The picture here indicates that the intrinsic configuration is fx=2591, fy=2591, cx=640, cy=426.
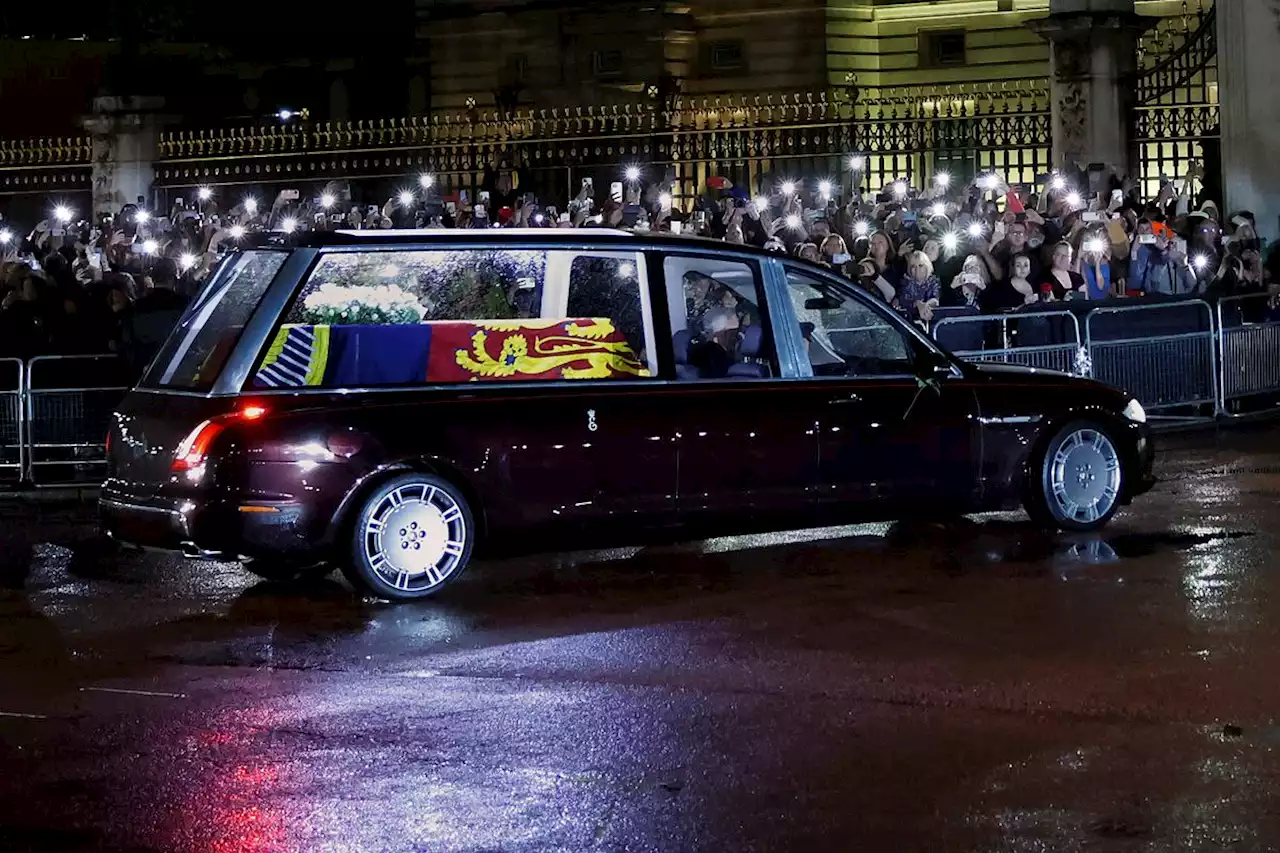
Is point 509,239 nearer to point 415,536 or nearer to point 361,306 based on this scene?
point 361,306

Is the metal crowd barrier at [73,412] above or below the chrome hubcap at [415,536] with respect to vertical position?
above

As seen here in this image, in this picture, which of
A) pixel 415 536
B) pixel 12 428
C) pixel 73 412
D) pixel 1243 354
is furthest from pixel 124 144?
pixel 415 536

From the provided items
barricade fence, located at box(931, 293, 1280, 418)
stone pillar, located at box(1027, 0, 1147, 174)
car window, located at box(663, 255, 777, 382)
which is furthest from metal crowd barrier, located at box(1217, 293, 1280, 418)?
stone pillar, located at box(1027, 0, 1147, 174)

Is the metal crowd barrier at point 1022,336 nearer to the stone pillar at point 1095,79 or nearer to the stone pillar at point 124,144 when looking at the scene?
the stone pillar at point 1095,79

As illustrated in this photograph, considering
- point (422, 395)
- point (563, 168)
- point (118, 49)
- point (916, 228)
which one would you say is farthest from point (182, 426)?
point (118, 49)

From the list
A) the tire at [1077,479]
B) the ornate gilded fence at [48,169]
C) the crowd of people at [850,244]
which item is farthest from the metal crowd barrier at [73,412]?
the ornate gilded fence at [48,169]

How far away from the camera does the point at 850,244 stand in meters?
23.8

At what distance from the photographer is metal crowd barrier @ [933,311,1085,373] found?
1831 cm

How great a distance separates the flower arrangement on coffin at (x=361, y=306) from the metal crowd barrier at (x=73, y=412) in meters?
6.30

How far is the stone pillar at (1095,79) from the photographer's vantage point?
29.5 meters

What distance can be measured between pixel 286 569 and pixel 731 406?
2.24m

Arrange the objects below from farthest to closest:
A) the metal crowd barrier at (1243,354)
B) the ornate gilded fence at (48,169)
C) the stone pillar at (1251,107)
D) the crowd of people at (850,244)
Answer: the ornate gilded fence at (48,169) < the stone pillar at (1251,107) < the crowd of people at (850,244) < the metal crowd barrier at (1243,354)

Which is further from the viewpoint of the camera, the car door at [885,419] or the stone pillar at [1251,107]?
the stone pillar at [1251,107]

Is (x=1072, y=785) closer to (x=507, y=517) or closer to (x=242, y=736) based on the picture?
(x=242, y=736)
